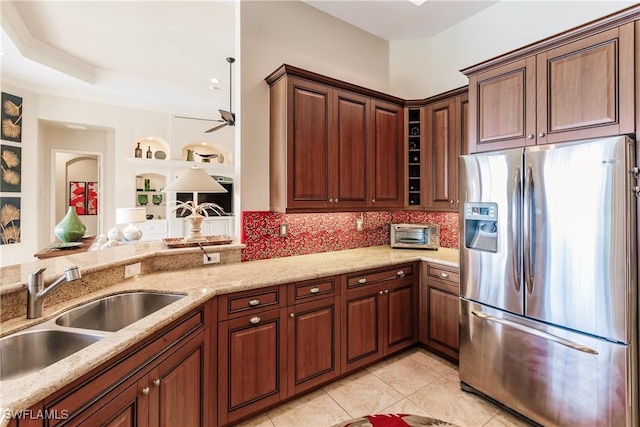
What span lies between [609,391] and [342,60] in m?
3.39

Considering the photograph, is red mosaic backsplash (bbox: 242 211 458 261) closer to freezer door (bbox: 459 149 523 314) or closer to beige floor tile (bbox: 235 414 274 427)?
freezer door (bbox: 459 149 523 314)

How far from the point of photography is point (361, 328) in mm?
2438

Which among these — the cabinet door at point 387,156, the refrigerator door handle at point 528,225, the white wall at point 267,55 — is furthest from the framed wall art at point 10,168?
the refrigerator door handle at point 528,225

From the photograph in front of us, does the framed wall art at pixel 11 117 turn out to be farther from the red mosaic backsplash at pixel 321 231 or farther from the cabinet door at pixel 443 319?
the cabinet door at pixel 443 319

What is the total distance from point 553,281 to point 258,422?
2.11 metres

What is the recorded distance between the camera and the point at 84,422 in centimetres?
94

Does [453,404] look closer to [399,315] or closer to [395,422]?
[399,315]

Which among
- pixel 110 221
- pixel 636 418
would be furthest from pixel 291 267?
pixel 110 221

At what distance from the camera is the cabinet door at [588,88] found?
1585 mm

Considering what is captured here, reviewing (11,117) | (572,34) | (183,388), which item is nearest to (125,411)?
(183,388)

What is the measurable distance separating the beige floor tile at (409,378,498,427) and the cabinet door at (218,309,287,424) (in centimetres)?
107

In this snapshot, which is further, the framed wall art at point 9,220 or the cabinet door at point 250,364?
the framed wall art at point 9,220

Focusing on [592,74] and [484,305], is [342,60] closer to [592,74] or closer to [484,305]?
[592,74]

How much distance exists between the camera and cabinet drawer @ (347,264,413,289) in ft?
7.80
